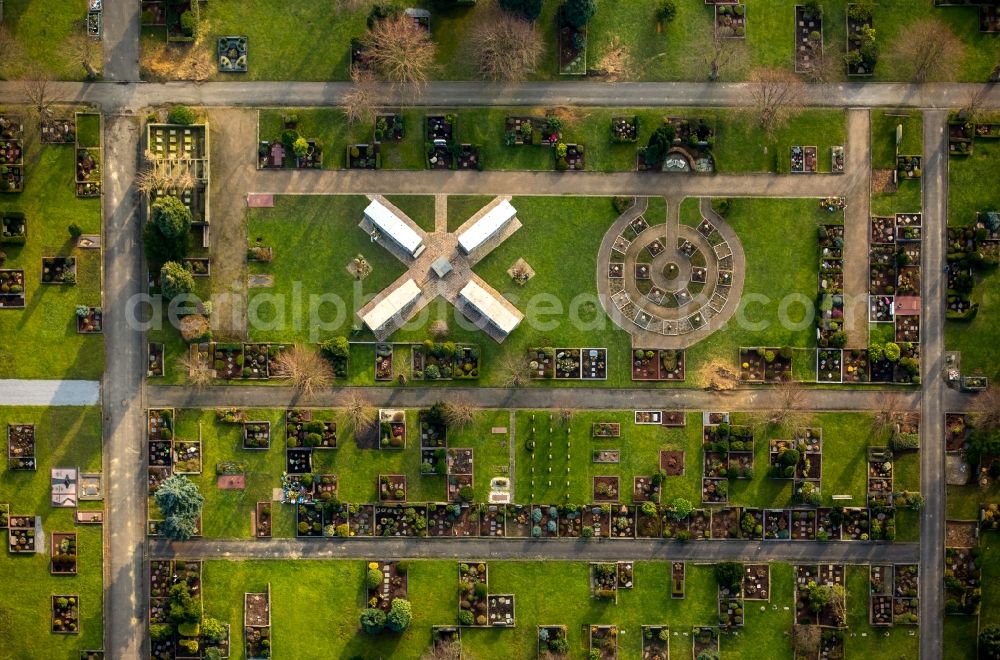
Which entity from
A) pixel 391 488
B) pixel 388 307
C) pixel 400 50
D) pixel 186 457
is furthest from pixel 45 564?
pixel 400 50

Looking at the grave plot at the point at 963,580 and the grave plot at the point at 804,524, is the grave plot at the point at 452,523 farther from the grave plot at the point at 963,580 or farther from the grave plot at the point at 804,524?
the grave plot at the point at 963,580

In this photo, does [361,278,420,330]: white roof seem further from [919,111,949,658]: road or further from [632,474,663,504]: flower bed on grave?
[919,111,949,658]: road

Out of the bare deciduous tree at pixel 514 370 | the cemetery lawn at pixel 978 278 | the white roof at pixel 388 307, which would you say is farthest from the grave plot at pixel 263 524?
the cemetery lawn at pixel 978 278

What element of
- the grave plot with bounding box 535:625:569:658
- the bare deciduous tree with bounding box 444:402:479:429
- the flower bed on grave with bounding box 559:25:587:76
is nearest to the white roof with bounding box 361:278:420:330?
the bare deciduous tree with bounding box 444:402:479:429

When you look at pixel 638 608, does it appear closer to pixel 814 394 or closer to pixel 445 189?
pixel 814 394

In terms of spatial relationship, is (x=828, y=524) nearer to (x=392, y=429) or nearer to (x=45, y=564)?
(x=392, y=429)
